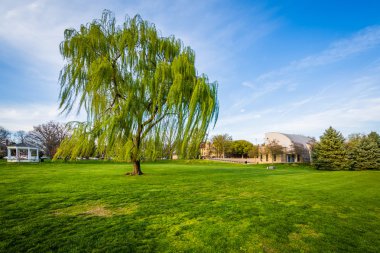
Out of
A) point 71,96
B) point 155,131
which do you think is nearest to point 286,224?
point 155,131

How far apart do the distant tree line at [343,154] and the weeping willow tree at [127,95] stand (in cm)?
3352

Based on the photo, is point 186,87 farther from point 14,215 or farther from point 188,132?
point 14,215

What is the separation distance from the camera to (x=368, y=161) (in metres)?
35.3

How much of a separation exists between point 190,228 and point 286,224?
2.13 m

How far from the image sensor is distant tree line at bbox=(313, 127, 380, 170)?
116 feet

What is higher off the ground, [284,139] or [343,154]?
[284,139]

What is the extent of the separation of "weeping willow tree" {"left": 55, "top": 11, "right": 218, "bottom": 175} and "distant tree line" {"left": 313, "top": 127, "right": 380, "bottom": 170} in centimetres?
3352

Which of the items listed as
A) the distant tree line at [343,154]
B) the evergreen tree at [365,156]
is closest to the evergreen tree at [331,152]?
the distant tree line at [343,154]

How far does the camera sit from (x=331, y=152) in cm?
3606

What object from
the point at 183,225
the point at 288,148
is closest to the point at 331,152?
the point at 288,148

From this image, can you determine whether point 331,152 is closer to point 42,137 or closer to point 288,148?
point 288,148

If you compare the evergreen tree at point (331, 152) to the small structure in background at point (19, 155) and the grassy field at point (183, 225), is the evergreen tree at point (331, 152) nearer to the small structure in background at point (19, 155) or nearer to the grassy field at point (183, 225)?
the grassy field at point (183, 225)

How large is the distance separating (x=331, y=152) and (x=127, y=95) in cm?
3713

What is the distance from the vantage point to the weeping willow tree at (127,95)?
1143cm
